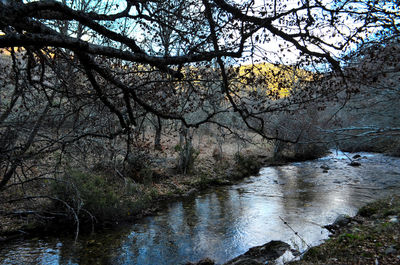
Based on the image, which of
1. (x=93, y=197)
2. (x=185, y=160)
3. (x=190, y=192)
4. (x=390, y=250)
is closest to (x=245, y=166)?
(x=185, y=160)

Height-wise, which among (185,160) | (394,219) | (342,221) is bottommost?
(342,221)

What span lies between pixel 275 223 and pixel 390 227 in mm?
3470

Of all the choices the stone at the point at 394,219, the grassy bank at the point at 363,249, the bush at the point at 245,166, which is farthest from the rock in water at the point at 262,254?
the bush at the point at 245,166

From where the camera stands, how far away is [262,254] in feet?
21.3

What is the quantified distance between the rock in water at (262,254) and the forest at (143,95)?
257cm

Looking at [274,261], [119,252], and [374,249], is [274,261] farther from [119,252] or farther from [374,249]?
[119,252]

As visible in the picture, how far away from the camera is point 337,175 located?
16.2 metres

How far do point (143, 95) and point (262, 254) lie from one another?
14.5 feet

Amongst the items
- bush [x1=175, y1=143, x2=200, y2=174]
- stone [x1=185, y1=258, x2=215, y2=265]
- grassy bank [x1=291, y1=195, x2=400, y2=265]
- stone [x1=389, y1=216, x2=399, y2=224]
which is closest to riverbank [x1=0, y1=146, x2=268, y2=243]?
bush [x1=175, y1=143, x2=200, y2=174]

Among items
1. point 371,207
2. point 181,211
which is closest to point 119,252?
point 181,211

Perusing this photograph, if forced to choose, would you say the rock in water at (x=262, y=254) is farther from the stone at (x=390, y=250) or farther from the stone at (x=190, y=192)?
the stone at (x=190, y=192)

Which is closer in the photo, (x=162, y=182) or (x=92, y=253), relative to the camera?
(x=92, y=253)

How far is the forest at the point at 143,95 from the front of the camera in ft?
12.9

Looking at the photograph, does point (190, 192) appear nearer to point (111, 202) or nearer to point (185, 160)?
point (185, 160)
